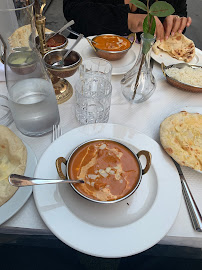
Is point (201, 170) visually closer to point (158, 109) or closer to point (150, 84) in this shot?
point (158, 109)

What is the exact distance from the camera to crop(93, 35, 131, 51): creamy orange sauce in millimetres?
1252

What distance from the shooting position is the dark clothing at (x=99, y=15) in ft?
5.41

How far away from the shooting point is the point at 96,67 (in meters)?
1.06

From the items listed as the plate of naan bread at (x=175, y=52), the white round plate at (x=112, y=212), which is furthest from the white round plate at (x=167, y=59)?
the white round plate at (x=112, y=212)

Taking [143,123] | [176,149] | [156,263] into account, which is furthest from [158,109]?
[156,263]

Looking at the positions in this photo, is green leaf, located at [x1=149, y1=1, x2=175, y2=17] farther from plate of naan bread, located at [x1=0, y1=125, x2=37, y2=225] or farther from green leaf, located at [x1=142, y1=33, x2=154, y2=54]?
plate of naan bread, located at [x1=0, y1=125, x2=37, y2=225]

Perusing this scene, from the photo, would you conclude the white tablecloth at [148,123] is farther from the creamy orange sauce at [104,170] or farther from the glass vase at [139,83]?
the creamy orange sauce at [104,170]

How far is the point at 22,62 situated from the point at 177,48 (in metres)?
0.95

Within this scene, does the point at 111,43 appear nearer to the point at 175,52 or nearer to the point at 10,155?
the point at 175,52

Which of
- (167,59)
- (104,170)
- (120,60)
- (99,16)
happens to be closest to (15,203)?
(104,170)

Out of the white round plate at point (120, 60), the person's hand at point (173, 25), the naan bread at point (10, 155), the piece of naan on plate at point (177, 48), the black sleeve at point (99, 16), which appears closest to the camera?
the naan bread at point (10, 155)

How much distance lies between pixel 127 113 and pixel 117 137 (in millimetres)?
190

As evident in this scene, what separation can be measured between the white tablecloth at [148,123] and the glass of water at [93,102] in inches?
1.6

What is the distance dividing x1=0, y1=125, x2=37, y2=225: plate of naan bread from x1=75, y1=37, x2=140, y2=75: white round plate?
63cm
